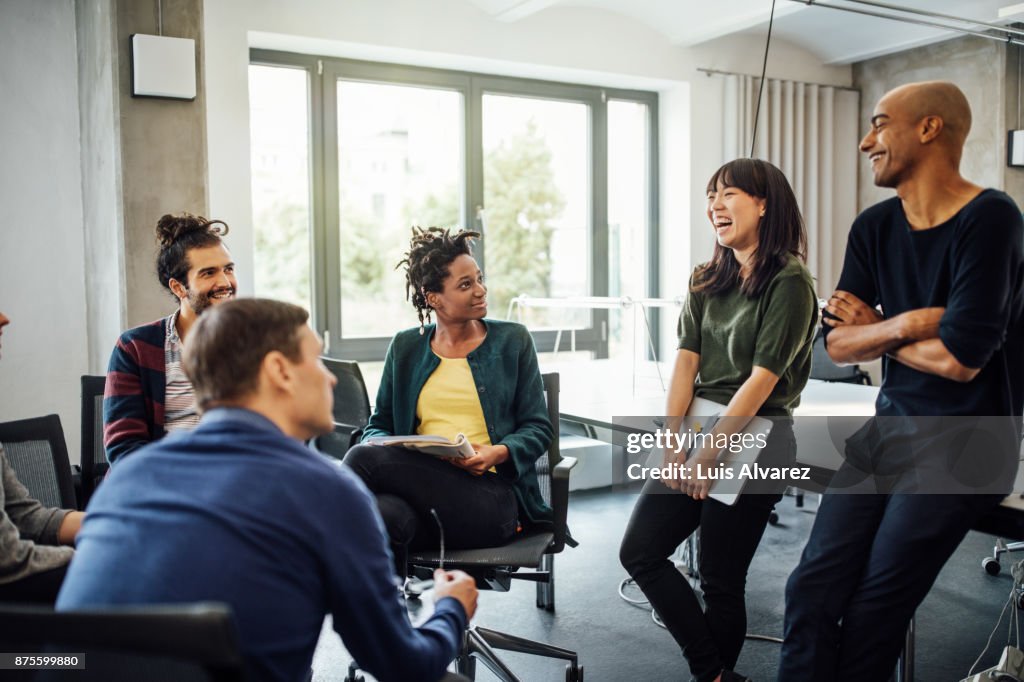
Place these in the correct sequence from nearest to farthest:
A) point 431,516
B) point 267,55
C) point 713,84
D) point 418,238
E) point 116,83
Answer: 1. point 431,516
2. point 418,238
3. point 116,83
4. point 267,55
5. point 713,84

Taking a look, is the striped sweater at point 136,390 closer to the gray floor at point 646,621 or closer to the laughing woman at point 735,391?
the gray floor at point 646,621

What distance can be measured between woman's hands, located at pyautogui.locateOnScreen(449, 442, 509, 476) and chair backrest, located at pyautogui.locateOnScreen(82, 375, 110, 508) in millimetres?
1137

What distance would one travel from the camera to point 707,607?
7.23 ft

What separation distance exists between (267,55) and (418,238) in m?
2.41

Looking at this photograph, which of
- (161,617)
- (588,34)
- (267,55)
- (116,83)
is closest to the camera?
(161,617)

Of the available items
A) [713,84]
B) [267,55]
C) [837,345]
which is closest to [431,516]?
[837,345]

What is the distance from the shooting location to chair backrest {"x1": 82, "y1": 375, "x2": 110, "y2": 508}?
Result: 8.46 feet

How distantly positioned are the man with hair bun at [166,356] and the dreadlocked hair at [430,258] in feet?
1.72

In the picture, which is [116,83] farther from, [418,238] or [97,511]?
[97,511]

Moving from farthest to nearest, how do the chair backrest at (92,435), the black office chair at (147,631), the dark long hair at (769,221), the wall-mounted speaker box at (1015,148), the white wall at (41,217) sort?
the wall-mounted speaker box at (1015,148) < the white wall at (41,217) < the chair backrest at (92,435) < the dark long hair at (769,221) < the black office chair at (147,631)

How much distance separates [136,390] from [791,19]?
4.52 m

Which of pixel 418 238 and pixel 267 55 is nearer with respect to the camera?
pixel 418 238

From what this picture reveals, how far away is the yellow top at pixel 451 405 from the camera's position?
2.38 m

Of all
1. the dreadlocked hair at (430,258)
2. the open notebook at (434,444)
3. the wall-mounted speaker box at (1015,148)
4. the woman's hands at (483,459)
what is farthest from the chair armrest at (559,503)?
the wall-mounted speaker box at (1015,148)
